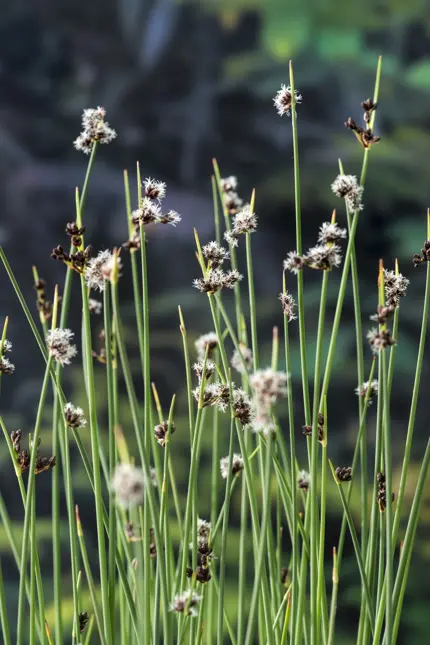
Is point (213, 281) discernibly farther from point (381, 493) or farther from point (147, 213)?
point (381, 493)

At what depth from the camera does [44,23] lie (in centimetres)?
166

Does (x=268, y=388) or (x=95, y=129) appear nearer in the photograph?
(x=268, y=388)

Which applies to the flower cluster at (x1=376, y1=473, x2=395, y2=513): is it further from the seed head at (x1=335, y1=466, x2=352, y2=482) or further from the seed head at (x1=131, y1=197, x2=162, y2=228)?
the seed head at (x1=131, y1=197, x2=162, y2=228)

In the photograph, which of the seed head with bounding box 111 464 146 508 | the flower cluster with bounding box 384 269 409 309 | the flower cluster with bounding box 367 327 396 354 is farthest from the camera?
the flower cluster with bounding box 384 269 409 309

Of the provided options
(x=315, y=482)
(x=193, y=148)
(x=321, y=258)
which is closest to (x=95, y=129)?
(x=321, y=258)

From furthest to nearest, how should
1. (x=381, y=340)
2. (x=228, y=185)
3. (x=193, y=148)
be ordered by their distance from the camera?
(x=193, y=148)
(x=228, y=185)
(x=381, y=340)

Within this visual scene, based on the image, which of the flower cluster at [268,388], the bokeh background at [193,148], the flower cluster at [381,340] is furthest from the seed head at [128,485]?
the bokeh background at [193,148]

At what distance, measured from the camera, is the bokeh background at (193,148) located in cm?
167

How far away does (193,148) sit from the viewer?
1705 mm

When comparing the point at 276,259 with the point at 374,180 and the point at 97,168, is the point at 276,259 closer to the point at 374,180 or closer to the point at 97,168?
the point at 374,180

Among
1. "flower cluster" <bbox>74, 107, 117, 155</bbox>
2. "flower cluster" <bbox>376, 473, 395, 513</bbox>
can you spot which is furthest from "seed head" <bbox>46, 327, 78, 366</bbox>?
"flower cluster" <bbox>376, 473, 395, 513</bbox>

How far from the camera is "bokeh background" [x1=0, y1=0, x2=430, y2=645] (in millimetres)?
1673

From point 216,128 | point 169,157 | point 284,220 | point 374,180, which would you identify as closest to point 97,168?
point 169,157

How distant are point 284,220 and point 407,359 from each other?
1.45 feet
